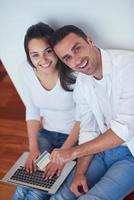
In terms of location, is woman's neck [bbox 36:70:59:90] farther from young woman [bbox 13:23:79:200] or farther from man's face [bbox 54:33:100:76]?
man's face [bbox 54:33:100:76]

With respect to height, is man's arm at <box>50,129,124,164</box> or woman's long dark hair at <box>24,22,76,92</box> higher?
woman's long dark hair at <box>24,22,76,92</box>

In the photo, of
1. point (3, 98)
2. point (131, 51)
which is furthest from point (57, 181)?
point (3, 98)

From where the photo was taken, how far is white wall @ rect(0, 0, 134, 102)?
1434 millimetres

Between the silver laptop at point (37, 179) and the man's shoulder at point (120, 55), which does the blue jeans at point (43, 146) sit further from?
the man's shoulder at point (120, 55)

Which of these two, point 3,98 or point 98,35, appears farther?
point 3,98

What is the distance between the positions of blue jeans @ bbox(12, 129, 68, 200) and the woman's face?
1.29ft

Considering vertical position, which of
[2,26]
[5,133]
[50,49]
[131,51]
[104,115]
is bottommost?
[5,133]

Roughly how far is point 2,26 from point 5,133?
0.79 m

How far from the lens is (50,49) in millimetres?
1499

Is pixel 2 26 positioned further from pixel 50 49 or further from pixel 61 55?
pixel 61 55

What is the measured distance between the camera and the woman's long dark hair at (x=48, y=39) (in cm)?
148

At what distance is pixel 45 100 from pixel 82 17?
0.42 metres

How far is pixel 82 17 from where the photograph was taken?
1494mm

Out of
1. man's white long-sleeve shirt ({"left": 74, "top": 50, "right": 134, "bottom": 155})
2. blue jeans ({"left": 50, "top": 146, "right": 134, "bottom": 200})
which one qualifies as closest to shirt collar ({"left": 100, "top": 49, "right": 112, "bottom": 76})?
man's white long-sleeve shirt ({"left": 74, "top": 50, "right": 134, "bottom": 155})
